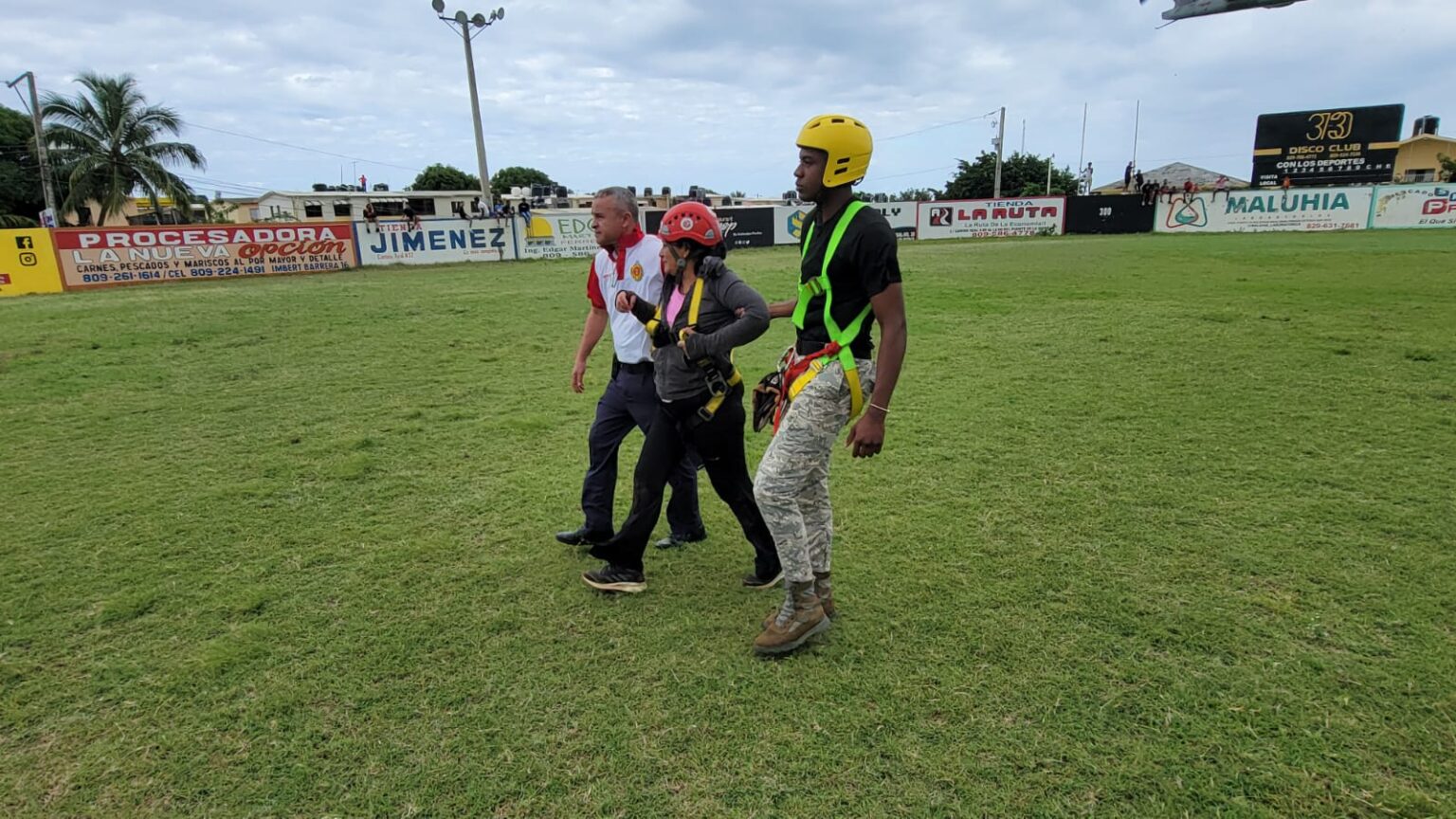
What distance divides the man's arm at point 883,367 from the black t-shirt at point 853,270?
0.05m

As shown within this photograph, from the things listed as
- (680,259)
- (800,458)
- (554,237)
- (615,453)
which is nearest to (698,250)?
(680,259)

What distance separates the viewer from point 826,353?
284 cm

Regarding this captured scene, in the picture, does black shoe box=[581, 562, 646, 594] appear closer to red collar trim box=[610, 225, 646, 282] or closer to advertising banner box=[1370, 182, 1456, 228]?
red collar trim box=[610, 225, 646, 282]

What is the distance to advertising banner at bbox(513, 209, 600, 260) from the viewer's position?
2523cm

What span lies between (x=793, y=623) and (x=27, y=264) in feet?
70.3

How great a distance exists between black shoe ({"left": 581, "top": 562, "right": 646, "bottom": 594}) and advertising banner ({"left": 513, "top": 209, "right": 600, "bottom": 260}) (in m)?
22.5

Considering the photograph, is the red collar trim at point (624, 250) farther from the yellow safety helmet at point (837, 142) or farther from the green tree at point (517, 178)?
the green tree at point (517, 178)

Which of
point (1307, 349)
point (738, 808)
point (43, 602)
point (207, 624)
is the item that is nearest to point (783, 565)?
point (738, 808)

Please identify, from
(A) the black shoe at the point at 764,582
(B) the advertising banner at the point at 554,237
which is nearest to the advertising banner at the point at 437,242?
(B) the advertising banner at the point at 554,237

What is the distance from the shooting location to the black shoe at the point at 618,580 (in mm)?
3514

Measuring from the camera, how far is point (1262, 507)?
423 centimetres

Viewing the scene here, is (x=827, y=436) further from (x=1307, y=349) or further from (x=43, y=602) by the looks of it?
(x=1307, y=349)

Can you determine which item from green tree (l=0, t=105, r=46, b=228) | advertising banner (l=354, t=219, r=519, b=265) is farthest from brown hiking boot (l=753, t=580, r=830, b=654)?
green tree (l=0, t=105, r=46, b=228)

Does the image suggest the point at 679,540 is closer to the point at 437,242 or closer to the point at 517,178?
the point at 437,242
